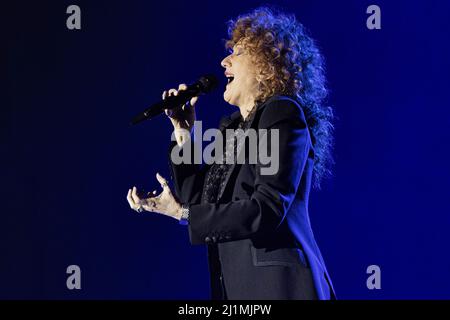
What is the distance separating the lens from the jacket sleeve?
→ 1415 millimetres

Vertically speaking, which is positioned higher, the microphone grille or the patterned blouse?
the microphone grille

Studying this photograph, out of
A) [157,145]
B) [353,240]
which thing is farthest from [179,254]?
[353,240]

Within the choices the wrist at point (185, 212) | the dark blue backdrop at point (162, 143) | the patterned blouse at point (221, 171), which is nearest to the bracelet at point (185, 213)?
the wrist at point (185, 212)

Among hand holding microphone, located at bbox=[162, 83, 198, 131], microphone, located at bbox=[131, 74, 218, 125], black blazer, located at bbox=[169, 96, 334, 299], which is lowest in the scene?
black blazer, located at bbox=[169, 96, 334, 299]

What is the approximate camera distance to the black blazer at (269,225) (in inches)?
56.1

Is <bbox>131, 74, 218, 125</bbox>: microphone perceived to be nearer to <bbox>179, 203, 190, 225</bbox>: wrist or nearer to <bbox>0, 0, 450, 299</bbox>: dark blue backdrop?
<bbox>179, 203, 190, 225</bbox>: wrist

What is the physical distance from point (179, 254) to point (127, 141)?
0.52m

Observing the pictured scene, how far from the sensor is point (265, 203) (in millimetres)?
1416

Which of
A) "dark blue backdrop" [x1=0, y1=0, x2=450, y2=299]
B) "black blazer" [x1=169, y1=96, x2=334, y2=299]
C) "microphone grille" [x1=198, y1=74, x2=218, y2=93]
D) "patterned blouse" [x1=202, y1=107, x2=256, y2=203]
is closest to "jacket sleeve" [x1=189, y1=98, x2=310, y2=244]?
"black blazer" [x1=169, y1=96, x2=334, y2=299]

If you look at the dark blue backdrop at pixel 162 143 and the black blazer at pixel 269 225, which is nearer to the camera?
the black blazer at pixel 269 225

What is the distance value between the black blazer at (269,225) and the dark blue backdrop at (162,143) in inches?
40.2

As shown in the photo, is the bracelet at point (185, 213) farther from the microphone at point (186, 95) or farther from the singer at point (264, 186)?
the microphone at point (186, 95)

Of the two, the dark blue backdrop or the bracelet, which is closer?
the bracelet
